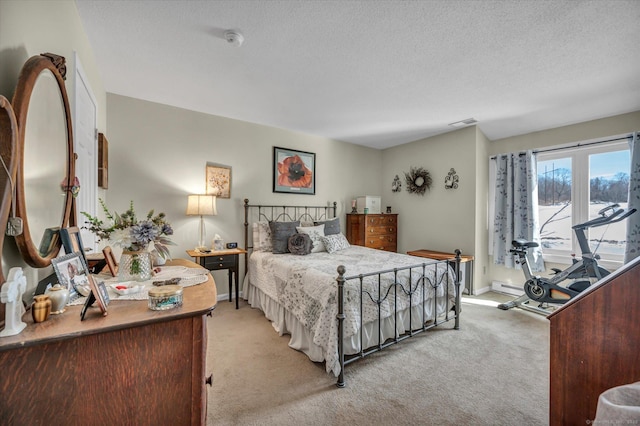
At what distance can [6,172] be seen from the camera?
0.87 metres

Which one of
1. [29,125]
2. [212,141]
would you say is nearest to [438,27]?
[29,125]

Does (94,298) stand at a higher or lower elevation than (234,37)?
lower

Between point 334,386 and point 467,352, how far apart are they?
4.31ft

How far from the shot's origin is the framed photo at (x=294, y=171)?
4332mm

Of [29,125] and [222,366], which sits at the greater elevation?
[29,125]

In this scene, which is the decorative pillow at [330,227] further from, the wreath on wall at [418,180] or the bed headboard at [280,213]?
the wreath on wall at [418,180]

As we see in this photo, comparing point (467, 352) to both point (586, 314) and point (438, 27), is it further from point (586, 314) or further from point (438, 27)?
point (438, 27)

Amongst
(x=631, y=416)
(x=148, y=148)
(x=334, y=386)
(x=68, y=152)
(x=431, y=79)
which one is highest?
(x=431, y=79)

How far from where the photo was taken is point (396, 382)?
6.72 ft

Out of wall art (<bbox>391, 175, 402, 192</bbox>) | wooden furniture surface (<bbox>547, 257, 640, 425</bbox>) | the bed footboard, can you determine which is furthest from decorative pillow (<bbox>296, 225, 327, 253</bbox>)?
wooden furniture surface (<bbox>547, 257, 640, 425</bbox>)

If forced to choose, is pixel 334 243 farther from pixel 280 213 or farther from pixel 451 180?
pixel 451 180

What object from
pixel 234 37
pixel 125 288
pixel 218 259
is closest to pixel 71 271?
pixel 125 288

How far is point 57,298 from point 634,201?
505 centimetres

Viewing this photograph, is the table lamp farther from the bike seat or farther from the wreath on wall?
the bike seat
